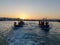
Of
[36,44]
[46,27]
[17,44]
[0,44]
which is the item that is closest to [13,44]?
[17,44]

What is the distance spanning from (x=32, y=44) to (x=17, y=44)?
2.49m

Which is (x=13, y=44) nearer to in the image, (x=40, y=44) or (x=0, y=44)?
(x=0, y=44)

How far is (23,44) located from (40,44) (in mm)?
2850

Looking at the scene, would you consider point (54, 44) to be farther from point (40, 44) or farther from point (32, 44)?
point (32, 44)

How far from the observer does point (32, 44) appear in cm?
1834

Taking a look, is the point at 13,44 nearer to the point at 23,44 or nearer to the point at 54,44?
the point at 23,44

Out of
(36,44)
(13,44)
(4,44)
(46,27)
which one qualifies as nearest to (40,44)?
(36,44)

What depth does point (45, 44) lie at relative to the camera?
18422 millimetres

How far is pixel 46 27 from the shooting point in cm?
4178

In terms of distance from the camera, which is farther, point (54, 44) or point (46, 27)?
point (46, 27)

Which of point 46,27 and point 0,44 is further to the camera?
point 46,27

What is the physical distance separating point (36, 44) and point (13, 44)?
3818 mm

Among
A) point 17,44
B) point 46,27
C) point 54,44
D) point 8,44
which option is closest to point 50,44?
point 54,44

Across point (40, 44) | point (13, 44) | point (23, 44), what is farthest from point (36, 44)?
point (13, 44)
